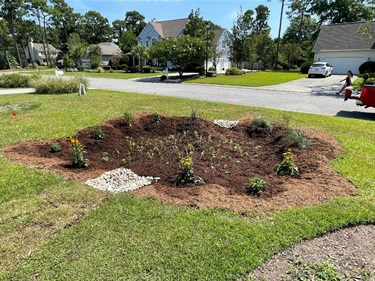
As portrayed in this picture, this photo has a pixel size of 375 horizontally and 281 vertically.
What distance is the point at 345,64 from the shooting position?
29172 millimetres

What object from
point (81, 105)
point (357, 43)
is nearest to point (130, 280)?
point (81, 105)

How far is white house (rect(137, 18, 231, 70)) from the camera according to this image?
40.0m

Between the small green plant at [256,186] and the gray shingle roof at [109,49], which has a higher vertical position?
the gray shingle roof at [109,49]

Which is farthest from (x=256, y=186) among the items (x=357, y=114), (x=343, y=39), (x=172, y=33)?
(x=172, y=33)

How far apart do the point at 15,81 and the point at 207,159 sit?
1872 cm

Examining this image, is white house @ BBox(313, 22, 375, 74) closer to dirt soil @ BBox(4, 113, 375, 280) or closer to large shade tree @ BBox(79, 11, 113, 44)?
dirt soil @ BBox(4, 113, 375, 280)

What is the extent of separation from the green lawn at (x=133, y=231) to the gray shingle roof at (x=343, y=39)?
3120cm

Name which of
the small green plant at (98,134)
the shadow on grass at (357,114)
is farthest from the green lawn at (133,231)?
the shadow on grass at (357,114)

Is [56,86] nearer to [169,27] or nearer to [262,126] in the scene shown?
[262,126]

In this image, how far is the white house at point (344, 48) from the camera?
27.8 meters

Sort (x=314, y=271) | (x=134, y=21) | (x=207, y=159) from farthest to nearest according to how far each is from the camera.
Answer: (x=134, y=21) < (x=207, y=159) < (x=314, y=271)

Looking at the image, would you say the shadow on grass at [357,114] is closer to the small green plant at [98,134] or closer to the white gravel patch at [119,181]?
the white gravel patch at [119,181]

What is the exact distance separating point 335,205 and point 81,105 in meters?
9.56

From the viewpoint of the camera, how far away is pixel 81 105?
9945 mm
